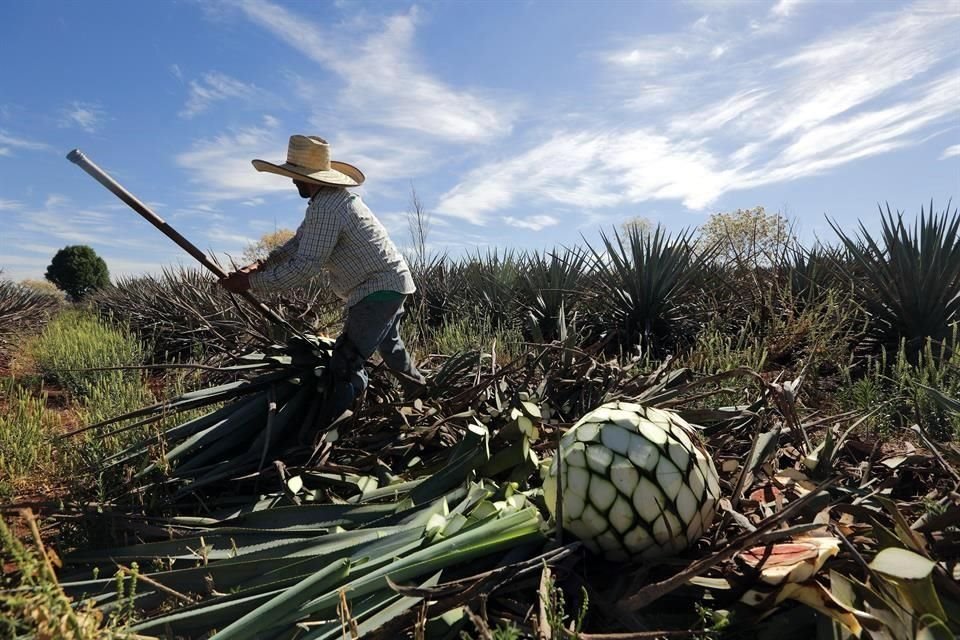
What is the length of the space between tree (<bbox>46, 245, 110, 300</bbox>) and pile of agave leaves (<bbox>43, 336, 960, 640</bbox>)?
31134 millimetres

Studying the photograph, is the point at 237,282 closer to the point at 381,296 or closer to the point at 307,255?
the point at 307,255

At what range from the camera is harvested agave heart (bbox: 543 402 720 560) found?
4.89 ft

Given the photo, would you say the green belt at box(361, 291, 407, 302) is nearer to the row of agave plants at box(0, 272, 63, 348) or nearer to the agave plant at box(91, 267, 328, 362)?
the agave plant at box(91, 267, 328, 362)

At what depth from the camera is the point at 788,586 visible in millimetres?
1268

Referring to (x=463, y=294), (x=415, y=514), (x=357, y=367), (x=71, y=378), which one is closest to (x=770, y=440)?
(x=415, y=514)

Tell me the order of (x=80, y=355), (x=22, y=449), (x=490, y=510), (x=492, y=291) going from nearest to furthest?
1. (x=490, y=510)
2. (x=22, y=449)
3. (x=80, y=355)
4. (x=492, y=291)

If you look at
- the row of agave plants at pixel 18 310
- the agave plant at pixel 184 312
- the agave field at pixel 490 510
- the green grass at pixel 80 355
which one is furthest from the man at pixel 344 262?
the row of agave plants at pixel 18 310

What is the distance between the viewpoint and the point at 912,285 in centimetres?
491

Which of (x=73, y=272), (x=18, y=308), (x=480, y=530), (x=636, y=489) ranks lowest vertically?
(x=480, y=530)

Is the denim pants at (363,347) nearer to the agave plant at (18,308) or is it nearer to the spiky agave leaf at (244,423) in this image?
the spiky agave leaf at (244,423)

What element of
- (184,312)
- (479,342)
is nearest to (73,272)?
(184,312)

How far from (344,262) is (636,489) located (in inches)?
91.6

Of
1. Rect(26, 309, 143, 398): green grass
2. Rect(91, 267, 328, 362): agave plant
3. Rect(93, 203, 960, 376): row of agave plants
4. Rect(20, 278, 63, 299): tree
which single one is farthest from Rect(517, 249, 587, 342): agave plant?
Rect(20, 278, 63, 299): tree

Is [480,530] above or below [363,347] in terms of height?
below
